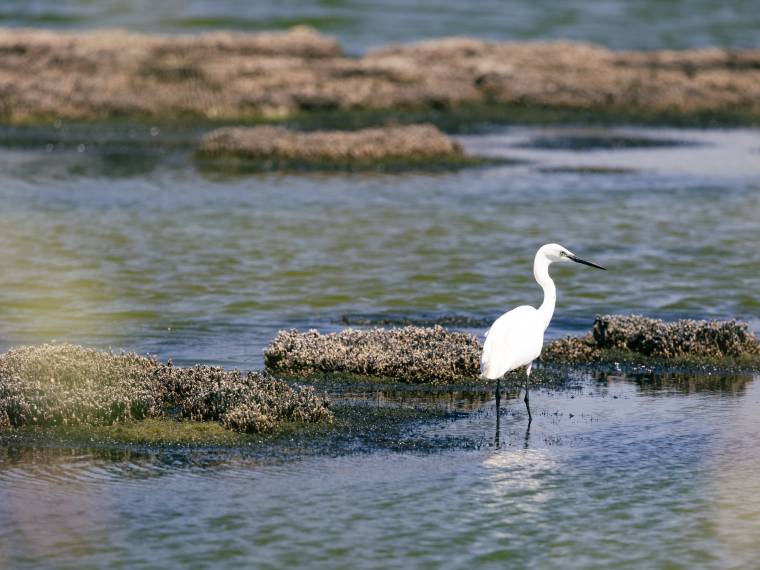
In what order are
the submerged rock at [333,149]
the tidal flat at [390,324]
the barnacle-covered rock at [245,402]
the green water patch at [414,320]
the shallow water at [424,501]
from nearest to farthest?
the shallow water at [424,501] → the tidal flat at [390,324] → the barnacle-covered rock at [245,402] → the green water patch at [414,320] → the submerged rock at [333,149]

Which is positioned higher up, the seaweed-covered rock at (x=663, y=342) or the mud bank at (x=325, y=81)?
the mud bank at (x=325, y=81)

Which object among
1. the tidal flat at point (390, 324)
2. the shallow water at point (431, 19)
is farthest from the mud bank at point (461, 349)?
the shallow water at point (431, 19)

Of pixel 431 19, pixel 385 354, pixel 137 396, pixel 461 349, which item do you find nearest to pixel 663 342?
pixel 461 349

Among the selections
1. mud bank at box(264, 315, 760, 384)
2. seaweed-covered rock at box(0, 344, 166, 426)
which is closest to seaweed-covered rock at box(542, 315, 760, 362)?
mud bank at box(264, 315, 760, 384)

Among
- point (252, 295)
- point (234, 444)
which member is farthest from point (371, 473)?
point (252, 295)

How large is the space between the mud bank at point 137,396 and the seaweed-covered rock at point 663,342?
414cm

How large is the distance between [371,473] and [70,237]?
16272mm

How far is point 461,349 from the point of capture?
16.5 meters

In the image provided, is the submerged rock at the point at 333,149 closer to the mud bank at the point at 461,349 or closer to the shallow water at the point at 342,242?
the shallow water at the point at 342,242

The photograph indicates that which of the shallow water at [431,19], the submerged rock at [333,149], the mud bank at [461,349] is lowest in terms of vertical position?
the mud bank at [461,349]

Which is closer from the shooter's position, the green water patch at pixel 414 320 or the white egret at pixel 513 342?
the white egret at pixel 513 342

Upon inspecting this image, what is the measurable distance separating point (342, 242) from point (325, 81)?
1082 inches

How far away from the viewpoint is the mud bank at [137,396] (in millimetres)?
13820

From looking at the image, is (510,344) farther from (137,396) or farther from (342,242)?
(342,242)
